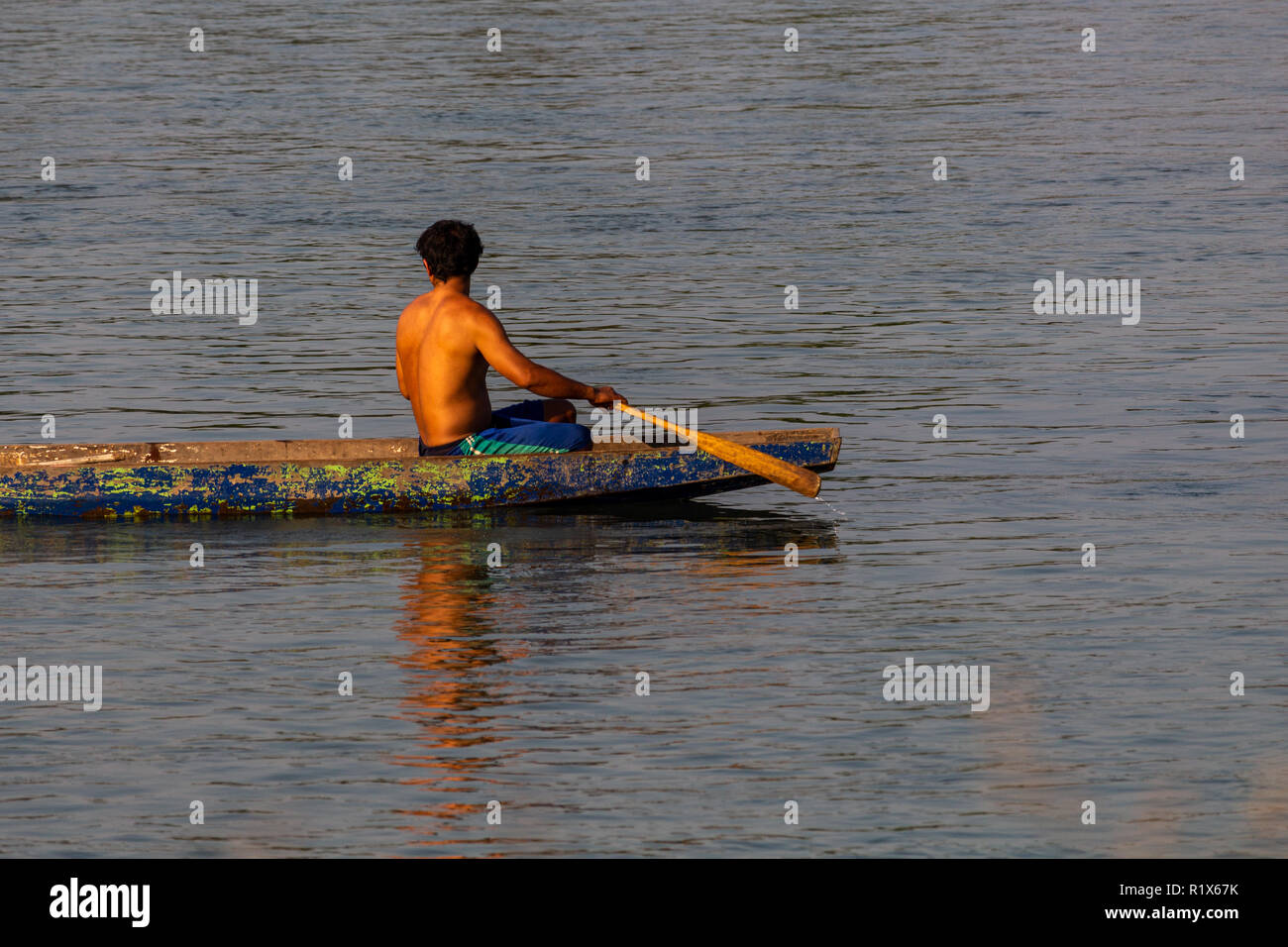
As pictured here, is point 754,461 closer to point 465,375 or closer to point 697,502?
point 697,502

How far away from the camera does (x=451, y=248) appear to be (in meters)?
13.6

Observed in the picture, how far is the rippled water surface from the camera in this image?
30.7 ft

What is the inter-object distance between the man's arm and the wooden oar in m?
0.30

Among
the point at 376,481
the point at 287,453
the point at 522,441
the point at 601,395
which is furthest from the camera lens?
the point at 287,453

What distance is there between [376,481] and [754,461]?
7.37 ft

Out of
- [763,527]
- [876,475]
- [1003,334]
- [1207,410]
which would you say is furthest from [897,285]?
[763,527]

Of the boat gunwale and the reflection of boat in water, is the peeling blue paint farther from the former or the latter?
the reflection of boat in water

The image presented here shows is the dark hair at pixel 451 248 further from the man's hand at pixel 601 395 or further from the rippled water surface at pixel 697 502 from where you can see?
the rippled water surface at pixel 697 502

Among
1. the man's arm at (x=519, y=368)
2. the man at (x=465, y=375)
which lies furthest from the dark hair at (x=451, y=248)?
the man's arm at (x=519, y=368)

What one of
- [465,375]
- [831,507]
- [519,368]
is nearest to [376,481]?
[465,375]

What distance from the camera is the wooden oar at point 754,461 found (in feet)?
46.2

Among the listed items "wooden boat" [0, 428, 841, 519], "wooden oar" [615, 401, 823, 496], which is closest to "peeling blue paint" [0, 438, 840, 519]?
"wooden boat" [0, 428, 841, 519]
